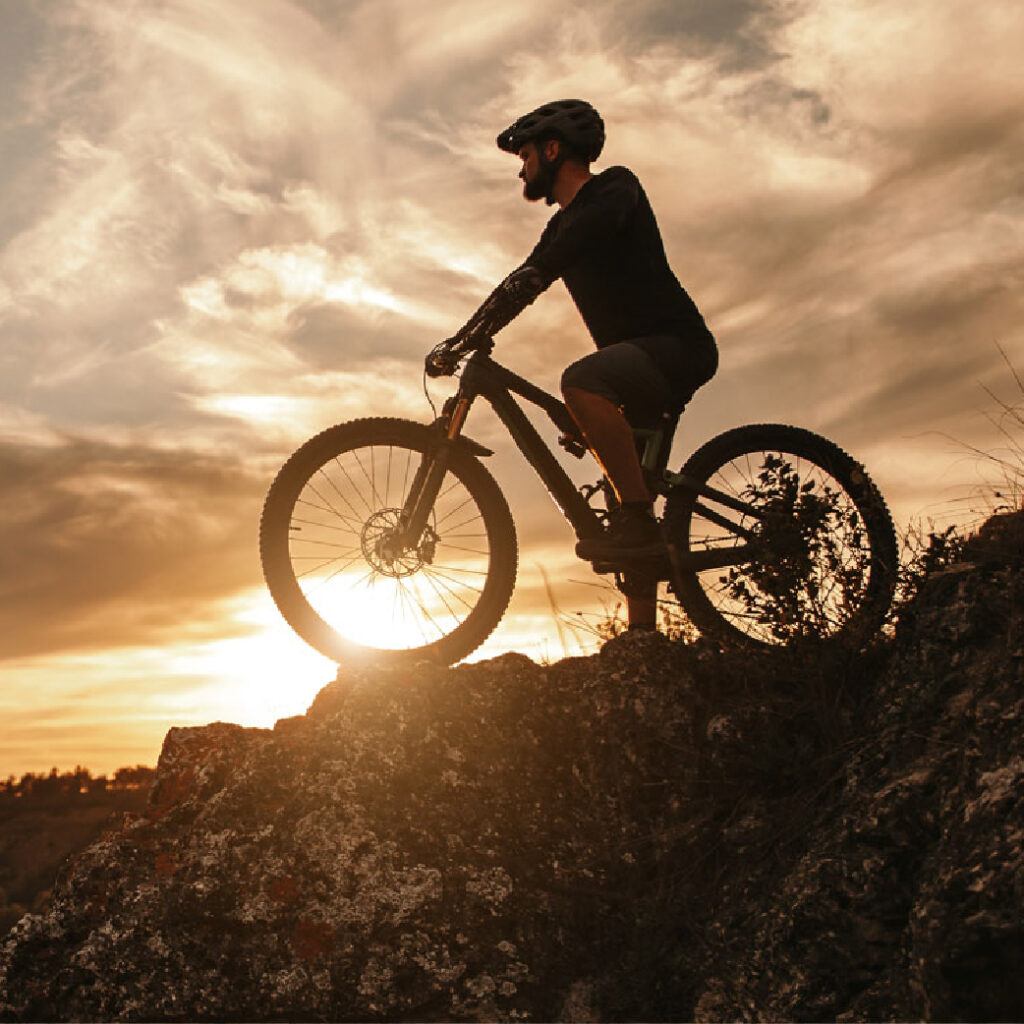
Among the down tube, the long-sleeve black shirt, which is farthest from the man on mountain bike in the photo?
the down tube

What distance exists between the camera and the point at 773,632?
4.70m

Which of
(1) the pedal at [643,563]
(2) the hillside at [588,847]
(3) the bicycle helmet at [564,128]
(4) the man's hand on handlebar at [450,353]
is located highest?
(3) the bicycle helmet at [564,128]

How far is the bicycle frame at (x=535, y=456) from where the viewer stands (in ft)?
17.4

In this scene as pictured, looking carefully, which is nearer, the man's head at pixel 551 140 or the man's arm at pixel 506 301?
the man's arm at pixel 506 301

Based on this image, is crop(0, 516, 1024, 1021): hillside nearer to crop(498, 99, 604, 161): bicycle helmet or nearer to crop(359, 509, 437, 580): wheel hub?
crop(359, 509, 437, 580): wheel hub

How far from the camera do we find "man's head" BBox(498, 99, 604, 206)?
557cm

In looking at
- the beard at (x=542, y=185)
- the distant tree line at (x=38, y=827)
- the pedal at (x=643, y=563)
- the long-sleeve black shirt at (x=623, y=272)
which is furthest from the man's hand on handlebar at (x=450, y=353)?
the distant tree line at (x=38, y=827)

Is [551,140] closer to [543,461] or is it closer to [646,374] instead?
[646,374]

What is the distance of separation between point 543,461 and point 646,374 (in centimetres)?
74

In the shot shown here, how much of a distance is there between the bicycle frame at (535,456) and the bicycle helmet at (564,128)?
1.26 m

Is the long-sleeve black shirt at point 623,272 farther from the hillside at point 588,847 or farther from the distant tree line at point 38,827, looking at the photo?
the distant tree line at point 38,827

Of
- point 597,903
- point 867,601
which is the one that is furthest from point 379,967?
point 867,601

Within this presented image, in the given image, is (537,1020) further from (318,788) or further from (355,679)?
(355,679)

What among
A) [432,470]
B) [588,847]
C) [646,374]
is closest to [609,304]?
[646,374]
